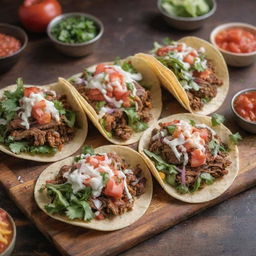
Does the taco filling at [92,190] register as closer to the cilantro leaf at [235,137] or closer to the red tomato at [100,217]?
the red tomato at [100,217]

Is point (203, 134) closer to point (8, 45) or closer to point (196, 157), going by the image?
point (196, 157)

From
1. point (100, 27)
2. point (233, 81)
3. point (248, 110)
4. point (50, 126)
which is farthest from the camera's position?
point (100, 27)

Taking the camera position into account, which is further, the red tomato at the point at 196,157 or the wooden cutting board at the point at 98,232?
the red tomato at the point at 196,157

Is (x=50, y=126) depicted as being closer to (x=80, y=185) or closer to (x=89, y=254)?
(x=80, y=185)

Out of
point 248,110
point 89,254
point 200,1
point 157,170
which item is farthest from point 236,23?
point 89,254

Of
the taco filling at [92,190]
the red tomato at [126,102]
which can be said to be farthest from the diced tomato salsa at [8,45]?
the taco filling at [92,190]

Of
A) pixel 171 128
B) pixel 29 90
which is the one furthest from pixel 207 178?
pixel 29 90

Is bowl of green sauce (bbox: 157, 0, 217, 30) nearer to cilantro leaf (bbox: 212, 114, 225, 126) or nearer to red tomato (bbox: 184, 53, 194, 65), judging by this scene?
red tomato (bbox: 184, 53, 194, 65)
